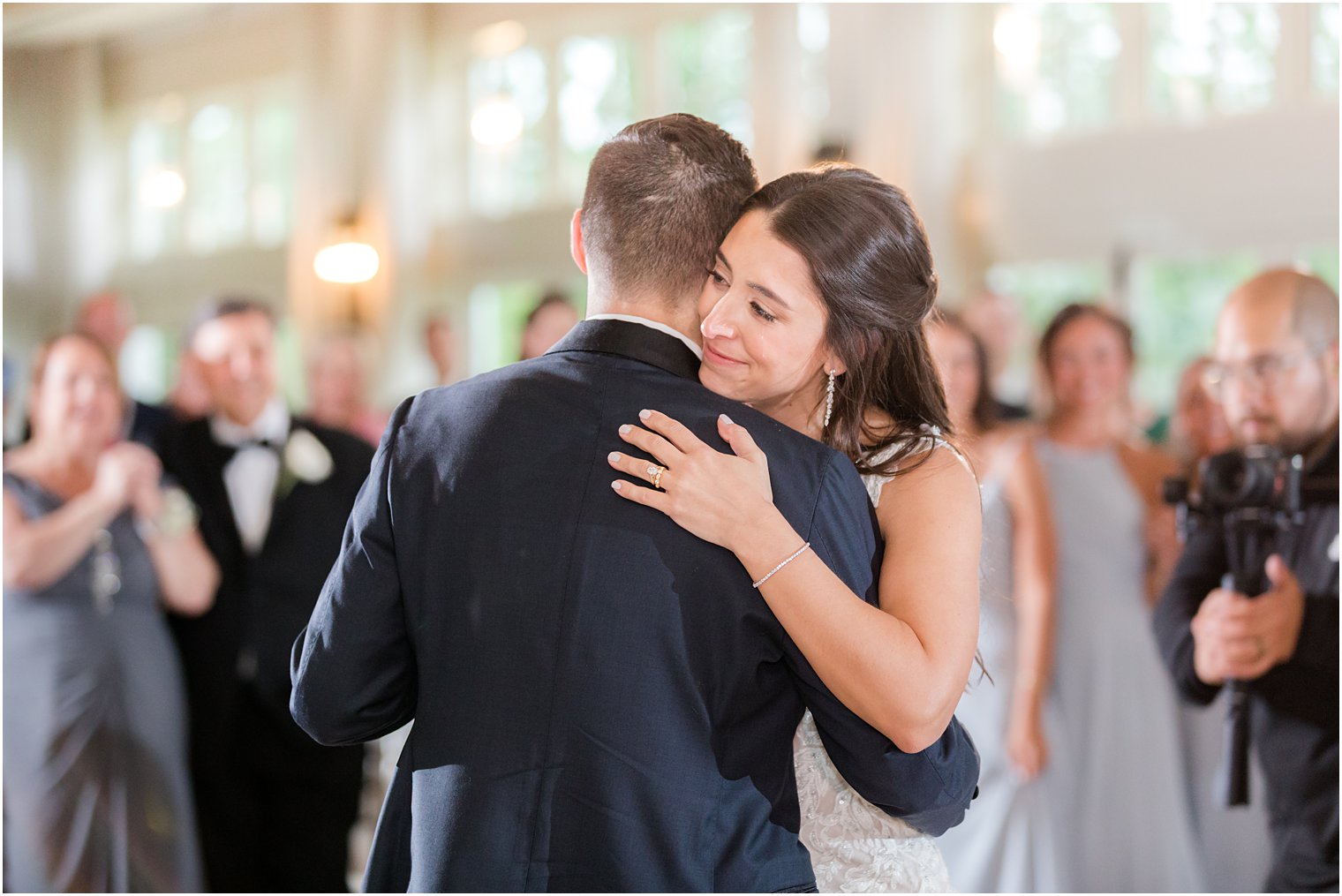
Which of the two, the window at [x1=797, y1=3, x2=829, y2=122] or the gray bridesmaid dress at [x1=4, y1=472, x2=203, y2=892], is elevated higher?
the window at [x1=797, y1=3, x2=829, y2=122]

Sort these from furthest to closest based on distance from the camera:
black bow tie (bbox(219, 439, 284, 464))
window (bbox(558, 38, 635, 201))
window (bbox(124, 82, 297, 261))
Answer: window (bbox(124, 82, 297, 261))
window (bbox(558, 38, 635, 201))
black bow tie (bbox(219, 439, 284, 464))

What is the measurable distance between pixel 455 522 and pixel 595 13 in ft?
33.8

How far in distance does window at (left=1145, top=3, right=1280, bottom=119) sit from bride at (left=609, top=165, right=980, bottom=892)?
7769 millimetres

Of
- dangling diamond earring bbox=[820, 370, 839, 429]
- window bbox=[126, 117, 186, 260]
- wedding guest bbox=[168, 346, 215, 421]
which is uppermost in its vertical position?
window bbox=[126, 117, 186, 260]

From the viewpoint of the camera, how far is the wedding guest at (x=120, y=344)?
412cm

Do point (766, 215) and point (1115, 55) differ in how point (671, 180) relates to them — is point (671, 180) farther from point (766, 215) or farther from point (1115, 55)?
point (1115, 55)

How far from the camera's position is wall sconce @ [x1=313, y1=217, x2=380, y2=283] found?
11.3 metres

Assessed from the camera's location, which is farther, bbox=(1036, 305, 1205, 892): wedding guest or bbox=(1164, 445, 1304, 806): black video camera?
bbox=(1036, 305, 1205, 892): wedding guest

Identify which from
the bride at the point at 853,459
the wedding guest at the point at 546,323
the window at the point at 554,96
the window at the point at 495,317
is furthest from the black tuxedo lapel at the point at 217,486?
the window at the point at 495,317

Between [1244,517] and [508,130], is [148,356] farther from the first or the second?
[1244,517]

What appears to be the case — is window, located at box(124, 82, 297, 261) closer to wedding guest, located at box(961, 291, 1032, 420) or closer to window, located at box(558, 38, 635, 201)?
window, located at box(558, 38, 635, 201)

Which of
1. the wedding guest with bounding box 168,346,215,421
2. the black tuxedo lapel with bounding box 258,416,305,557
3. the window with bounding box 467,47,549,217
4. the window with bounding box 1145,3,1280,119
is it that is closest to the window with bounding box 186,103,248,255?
the window with bounding box 467,47,549,217

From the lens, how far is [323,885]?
12.8ft

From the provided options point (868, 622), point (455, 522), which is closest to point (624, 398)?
point (455, 522)
